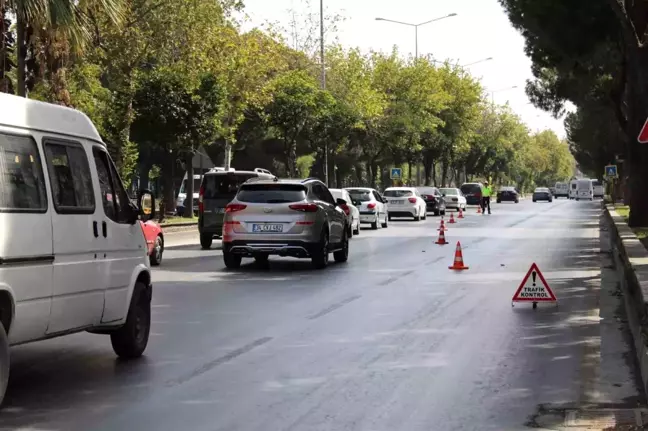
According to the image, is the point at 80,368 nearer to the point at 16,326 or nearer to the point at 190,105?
the point at 16,326

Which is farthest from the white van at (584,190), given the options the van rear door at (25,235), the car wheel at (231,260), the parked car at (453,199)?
the van rear door at (25,235)

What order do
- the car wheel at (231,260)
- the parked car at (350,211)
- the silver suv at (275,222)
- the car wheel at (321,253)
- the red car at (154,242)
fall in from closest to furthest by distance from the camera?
the silver suv at (275,222) < the car wheel at (321,253) < the car wheel at (231,260) < the red car at (154,242) < the parked car at (350,211)

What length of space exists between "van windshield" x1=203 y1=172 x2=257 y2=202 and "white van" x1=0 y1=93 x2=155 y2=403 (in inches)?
685

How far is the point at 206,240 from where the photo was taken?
28203 millimetres

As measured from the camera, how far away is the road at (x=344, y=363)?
7.64 m

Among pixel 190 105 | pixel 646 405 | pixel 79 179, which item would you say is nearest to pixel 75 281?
pixel 79 179

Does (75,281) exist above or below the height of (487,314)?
above

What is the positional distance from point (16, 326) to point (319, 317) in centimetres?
598

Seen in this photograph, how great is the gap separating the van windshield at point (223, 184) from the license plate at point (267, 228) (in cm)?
743

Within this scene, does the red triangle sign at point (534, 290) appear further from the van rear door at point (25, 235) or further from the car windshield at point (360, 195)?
the car windshield at point (360, 195)

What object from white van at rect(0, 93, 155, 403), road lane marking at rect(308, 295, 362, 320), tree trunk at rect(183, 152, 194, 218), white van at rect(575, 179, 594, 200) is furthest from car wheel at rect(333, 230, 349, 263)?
white van at rect(575, 179, 594, 200)

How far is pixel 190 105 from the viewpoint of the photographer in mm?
43594

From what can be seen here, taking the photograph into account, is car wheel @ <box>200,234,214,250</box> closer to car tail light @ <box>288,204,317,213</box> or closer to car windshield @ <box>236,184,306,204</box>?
car windshield @ <box>236,184,306,204</box>

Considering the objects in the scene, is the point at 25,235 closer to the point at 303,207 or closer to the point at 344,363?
the point at 344,363
